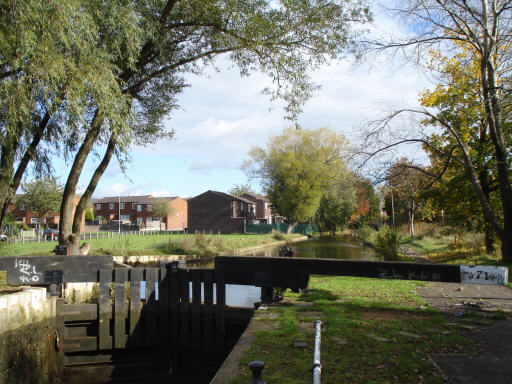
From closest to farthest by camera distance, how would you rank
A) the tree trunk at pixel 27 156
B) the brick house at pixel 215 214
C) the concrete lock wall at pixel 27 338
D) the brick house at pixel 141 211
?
the concrete lock wall at pixel 27 338 < the tree trunk at pixel 27 156 < the brick house at pixel 215 214 < the brick house at pixel 141 211

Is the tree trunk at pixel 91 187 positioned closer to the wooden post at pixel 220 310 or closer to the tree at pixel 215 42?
the tree at pixel 215 42

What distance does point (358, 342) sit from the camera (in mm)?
5441

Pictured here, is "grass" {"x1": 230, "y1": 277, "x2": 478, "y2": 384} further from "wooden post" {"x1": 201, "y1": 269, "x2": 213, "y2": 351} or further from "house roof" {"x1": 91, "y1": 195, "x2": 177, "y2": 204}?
"house roof" {"x1": 91, "y1": 195, "x2": 177, "y2": 204}

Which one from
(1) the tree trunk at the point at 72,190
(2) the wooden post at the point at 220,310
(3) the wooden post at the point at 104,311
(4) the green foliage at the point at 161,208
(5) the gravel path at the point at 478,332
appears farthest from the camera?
(4) the green foliage at the point at 161,208

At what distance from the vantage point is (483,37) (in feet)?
47.8

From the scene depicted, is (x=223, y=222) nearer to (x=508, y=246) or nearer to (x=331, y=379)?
(x=508, y=246)

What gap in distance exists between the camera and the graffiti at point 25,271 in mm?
8945

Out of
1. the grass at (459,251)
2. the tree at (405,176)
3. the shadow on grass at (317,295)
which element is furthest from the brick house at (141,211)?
the shadow on grass at (317,295)

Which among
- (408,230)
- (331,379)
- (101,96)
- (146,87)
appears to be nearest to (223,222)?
(408,230)

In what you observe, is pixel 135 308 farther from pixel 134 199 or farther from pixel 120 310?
pixel 134 199

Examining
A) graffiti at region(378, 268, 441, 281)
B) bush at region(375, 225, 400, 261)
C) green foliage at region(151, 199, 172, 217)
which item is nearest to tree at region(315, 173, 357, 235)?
green foliage at region(151, 199, 172, 217)

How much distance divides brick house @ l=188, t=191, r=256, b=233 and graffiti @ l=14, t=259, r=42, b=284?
187ft

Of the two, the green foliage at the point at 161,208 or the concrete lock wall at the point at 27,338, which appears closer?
the concrete lock wall at the point at 27,338

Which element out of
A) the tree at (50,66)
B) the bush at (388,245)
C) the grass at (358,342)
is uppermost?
the tree at (50,66)
